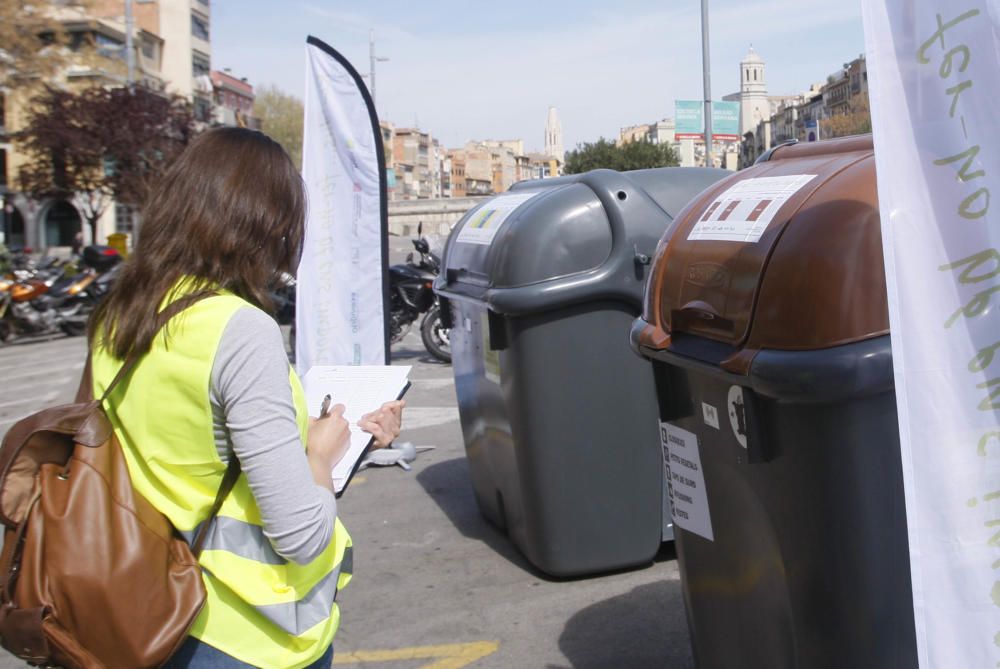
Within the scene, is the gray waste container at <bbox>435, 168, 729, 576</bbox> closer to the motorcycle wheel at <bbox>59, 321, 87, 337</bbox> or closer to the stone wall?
the motorcycle wheel at <bbox>59, 321, 87, 337</bbox>

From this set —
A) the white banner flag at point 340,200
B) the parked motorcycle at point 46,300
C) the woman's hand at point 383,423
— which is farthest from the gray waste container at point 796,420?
the parked motorcycle at point 46,300

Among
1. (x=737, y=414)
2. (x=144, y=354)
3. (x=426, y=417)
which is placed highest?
(x=144, y=354)

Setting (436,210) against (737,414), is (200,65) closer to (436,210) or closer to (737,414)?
(436,210)

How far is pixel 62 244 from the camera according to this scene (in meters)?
51.0

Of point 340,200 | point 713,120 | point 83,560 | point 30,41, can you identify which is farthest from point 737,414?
point 713,120

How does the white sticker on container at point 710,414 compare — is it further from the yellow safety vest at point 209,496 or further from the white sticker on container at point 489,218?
the white sticker on container at point 489,218

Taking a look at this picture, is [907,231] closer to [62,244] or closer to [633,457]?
[633,457]

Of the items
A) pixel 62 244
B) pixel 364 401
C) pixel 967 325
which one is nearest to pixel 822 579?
pixel 967 325

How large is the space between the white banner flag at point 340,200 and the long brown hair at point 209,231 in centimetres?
439

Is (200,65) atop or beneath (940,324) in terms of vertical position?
atop

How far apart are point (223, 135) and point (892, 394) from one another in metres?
1.44

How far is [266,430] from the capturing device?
1.62 metres

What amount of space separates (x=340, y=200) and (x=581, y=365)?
265cm

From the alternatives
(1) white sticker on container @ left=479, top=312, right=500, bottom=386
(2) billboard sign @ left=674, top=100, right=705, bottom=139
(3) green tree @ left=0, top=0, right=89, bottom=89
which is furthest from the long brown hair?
(2) billboard sign @ left=674, top=100, right=705, bottom=139
